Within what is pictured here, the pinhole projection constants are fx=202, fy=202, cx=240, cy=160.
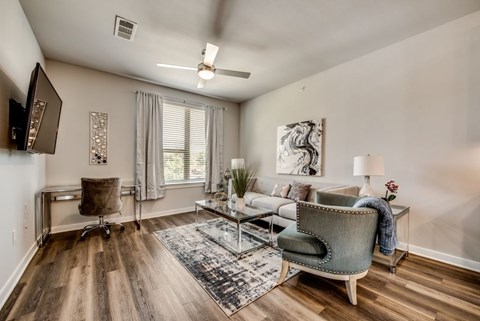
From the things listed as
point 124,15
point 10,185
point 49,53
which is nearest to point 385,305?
point 10,185

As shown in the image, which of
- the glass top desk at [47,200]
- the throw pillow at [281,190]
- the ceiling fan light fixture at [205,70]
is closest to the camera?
the ceiling fan light fixture at [205,70]

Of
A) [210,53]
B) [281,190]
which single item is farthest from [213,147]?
[210,53]

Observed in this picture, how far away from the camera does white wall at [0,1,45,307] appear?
175cm

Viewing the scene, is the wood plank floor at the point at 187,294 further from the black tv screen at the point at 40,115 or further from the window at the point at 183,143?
the window at the point at 183,143

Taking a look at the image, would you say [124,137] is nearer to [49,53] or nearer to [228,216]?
[49,53]

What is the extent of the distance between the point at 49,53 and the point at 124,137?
1.59m

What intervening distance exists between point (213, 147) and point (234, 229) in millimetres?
2197

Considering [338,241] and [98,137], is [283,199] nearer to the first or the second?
[338,241]

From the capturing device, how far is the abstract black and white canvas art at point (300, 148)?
12.1ft

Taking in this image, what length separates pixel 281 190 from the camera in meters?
3.92

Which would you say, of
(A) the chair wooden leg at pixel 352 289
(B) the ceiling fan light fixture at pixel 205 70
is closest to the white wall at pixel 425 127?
(A) the chair wooden leg at pixel 352 289

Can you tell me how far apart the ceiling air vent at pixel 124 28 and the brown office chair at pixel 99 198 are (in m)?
2.04

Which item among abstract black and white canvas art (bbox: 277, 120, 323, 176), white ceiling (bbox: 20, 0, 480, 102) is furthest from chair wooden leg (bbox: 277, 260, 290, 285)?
white ceiling (bbox: 20, 0, 480, 102)

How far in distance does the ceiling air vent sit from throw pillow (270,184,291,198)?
131 inches
